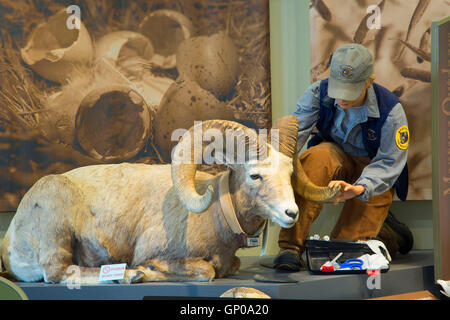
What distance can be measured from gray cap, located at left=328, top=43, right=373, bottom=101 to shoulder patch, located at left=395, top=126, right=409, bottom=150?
353 millimetres

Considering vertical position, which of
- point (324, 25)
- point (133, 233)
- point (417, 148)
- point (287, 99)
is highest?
point (324, 25)

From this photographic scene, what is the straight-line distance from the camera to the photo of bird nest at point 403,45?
14.0 ft

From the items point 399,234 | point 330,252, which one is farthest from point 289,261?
point 399,234

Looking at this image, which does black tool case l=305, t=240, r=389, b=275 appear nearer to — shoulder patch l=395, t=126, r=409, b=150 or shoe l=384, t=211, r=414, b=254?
shoulder patch l=395, t=126, r=409, b=150

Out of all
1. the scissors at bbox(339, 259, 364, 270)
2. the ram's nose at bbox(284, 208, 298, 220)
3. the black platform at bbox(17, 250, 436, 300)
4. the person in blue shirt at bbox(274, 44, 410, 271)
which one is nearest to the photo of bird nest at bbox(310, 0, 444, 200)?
the person in blue shirt at bbox(274, 44, 410, 271)

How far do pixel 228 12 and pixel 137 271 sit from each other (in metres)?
2.17

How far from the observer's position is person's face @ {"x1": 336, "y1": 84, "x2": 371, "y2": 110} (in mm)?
3588

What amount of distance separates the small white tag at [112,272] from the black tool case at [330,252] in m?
1.05

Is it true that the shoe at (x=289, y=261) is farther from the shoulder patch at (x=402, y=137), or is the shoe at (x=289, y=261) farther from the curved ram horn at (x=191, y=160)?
the shoulder patch at (x=402, y=137)

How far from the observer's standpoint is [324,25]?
4410mm

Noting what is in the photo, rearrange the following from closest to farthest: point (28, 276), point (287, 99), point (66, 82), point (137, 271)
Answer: point (137, 271)
point (28, 276)
point (66, 82)
point (287, 99)

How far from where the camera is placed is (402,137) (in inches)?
142

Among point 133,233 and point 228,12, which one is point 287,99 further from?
point 133,233

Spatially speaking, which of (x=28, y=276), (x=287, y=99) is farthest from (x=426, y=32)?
(x=28, y=276)
